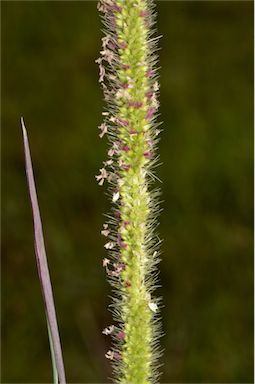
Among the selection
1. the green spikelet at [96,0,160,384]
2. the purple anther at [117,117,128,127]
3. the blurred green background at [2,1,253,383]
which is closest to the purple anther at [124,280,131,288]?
the green spikelet at [96,0,160,384]

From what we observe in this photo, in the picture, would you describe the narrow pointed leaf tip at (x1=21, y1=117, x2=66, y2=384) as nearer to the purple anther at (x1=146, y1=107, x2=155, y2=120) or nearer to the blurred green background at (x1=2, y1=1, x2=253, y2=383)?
the purple anther at (x1=146, y1=107, x2=155, y2=120)

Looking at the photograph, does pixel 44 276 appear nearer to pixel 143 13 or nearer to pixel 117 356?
pixel 117 356

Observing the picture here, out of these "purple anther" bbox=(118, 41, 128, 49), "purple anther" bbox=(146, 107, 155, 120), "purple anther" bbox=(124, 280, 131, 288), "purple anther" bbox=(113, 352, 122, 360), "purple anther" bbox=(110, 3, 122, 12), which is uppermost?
"purple anther" bbox=(110, 3, 122, 12)

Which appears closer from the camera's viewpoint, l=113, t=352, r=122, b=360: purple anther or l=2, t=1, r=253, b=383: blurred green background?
l=113, t=352, r=122, b=360: purple anther

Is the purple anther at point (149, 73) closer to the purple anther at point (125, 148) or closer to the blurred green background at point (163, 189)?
the purple anther at point (125, 148)

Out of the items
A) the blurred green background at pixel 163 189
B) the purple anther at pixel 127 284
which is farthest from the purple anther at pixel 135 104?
the blurred green background at pixel 163 189

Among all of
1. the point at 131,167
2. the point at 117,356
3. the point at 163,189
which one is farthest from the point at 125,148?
the point at 163,189
